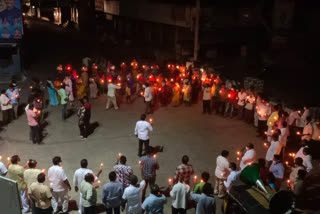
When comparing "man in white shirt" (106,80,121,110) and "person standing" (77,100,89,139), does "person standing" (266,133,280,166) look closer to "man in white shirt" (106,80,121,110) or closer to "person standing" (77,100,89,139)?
"person standing" (77,100,89,139)

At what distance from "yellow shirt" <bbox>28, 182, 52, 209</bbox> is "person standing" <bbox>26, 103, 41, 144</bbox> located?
501 centimetres

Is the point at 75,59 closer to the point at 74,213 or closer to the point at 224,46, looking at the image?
the point at 224,46

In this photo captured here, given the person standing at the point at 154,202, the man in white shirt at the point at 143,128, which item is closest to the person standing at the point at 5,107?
the man in white shirt at the point at 143,128

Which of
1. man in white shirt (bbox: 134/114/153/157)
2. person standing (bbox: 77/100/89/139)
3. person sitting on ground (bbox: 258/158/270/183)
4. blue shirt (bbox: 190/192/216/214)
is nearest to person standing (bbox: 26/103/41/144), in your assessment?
person standing (bbox: 77/100/89/139)

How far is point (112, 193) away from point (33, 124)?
599cm

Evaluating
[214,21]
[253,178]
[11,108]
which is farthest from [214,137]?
[214,21]

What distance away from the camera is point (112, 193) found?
7.35 metres

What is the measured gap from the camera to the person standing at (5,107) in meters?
13.6

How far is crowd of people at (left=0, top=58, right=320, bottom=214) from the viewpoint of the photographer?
730 cm

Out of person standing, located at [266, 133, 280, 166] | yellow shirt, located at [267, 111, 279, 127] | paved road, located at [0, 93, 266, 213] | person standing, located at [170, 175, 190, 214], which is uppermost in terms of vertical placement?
yellow shirt, located at [267, 111, 279, 127]

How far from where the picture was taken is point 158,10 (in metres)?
29.4

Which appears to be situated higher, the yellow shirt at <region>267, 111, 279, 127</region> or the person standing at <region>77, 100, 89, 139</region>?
the yellow shirt at <region>267, 111, 279, 127</region>

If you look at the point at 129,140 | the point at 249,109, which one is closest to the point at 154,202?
the point at 129,140

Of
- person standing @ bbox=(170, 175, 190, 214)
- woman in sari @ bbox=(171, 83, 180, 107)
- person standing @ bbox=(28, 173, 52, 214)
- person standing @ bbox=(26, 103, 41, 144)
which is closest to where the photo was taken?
person standing @ bbox=(28, 173, 52, 214)
